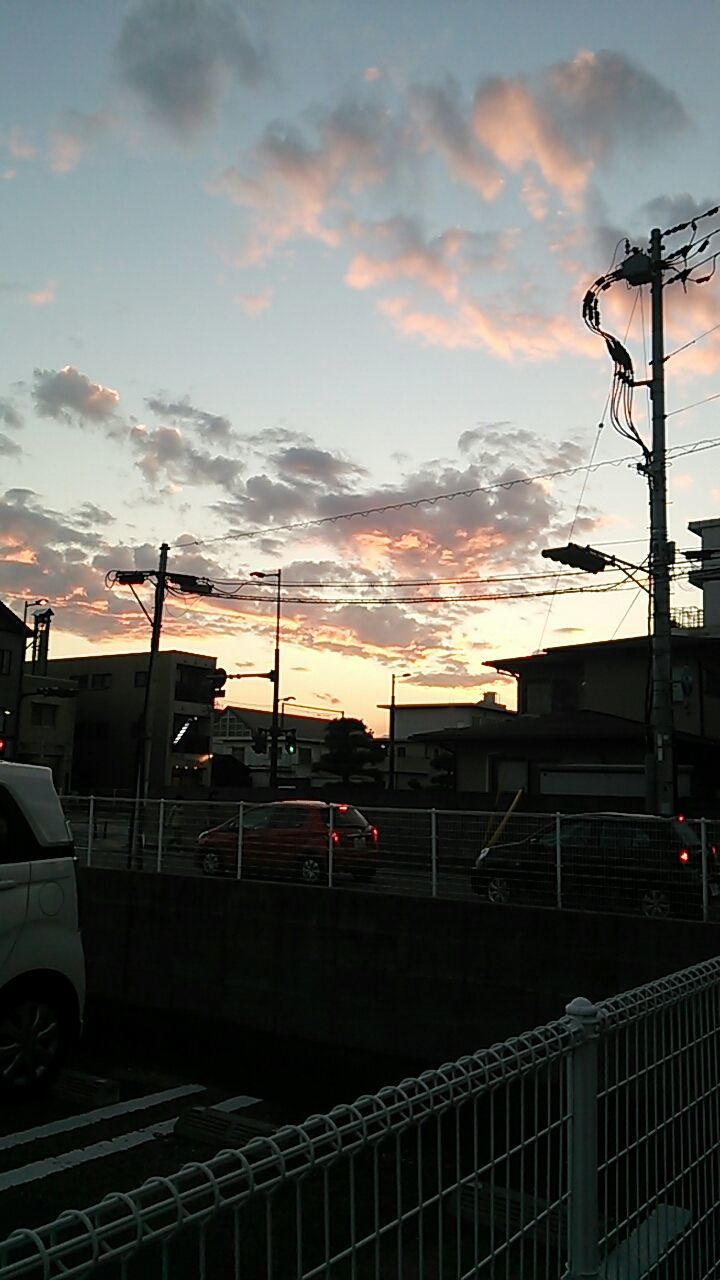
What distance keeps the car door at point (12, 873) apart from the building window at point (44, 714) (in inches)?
2108

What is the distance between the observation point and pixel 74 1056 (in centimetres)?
1087

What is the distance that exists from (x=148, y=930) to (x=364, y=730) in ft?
164

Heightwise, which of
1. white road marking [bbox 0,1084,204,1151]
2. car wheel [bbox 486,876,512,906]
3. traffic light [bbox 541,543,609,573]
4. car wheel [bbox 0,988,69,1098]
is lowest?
white road marking [bbox 0,1084,204,1151]

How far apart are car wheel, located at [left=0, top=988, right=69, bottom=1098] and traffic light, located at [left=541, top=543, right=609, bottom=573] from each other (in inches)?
429

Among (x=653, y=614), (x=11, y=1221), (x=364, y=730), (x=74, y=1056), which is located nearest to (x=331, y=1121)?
(x=11, y=1221)

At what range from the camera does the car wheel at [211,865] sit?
1450cm

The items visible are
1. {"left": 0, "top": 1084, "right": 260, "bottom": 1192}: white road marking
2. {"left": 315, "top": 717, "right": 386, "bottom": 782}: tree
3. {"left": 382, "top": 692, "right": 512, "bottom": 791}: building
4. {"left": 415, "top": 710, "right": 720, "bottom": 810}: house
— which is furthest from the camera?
{"left": 382, "top": 692, "right": 512, "bottom": 791}: building

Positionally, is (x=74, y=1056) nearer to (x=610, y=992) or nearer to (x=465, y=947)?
(x=465, y=947)

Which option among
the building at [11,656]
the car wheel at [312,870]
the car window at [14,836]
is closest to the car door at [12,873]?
the car window at [14,836]

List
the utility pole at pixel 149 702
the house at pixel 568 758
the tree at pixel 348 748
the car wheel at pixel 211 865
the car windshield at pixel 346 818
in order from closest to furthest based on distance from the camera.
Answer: the car windshield at pixel 346 818, the car wheel at pixel 211 865, the utility pole at pixel 149 702, the house at pixel 568 758, the tree at pixel 348 748

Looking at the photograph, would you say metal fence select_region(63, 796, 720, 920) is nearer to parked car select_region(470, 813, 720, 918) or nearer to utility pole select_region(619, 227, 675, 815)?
parked car select_region(470, 813, 720, 918)

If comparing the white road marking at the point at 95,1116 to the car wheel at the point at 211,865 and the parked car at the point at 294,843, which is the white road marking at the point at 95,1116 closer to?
the parked car at the point at 294,843

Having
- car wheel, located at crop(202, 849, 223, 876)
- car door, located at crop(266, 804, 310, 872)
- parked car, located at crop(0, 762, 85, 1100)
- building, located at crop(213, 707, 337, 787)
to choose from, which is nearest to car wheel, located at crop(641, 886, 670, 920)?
car door, located at crop(266, 804, 310, 872)

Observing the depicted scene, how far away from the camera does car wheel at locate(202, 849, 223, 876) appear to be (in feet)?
47.6
